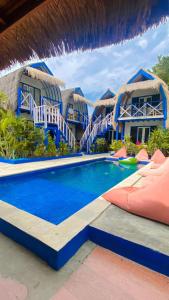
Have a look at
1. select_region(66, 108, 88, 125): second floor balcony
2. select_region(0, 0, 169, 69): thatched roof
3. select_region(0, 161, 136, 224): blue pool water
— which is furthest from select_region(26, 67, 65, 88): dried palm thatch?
select_region(0, 0, 169, 69): thatched roof

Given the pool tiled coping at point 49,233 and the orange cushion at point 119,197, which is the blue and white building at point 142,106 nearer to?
the orange cushion at point 119,197

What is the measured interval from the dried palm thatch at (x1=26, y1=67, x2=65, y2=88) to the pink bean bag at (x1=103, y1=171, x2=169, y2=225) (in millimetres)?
10347

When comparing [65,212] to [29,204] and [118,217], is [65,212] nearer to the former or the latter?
[29,204]

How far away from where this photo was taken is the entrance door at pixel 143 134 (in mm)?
13852

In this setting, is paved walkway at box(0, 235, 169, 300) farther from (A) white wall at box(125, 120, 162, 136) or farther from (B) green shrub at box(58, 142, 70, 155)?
(A) white wall at box(125, 120, 162, 136)

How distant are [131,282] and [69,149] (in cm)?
991

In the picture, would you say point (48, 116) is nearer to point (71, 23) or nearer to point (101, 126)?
point (101, 126)

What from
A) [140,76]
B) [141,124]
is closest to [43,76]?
[140,76]

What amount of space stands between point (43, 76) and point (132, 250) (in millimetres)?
11443

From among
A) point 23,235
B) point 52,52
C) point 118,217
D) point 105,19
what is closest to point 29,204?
point 23,235

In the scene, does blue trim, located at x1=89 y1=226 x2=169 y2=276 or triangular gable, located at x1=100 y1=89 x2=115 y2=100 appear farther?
triangular gable, located at x1=100 y1=89 x2=115 y2=100

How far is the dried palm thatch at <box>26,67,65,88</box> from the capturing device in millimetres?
10273

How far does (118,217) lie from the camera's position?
2340 mm

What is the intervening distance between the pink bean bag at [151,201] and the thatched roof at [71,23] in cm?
198
